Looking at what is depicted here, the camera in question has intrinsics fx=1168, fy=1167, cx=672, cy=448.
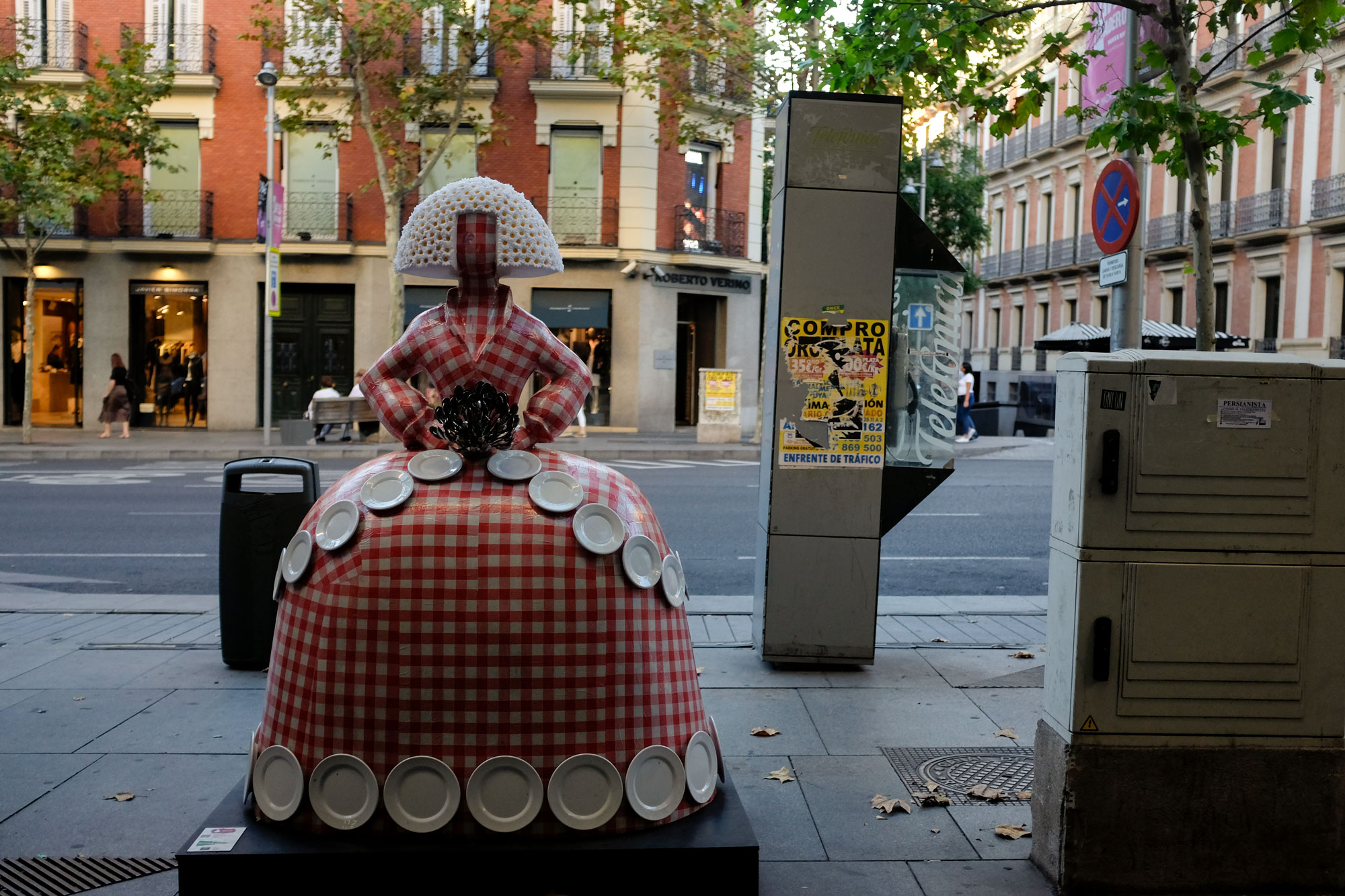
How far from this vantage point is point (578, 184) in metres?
28.4

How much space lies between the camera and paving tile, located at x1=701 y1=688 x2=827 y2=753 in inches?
185

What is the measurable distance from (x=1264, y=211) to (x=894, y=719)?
3062 centimetres

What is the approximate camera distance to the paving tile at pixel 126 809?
3660 millimetres

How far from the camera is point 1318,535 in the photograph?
329 centimetres

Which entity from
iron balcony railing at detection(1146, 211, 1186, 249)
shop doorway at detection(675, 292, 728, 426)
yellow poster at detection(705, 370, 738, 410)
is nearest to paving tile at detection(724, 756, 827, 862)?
yellow poster at detection(705, 370, 738, 410)

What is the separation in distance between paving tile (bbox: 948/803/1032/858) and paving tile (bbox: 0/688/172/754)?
341 cm

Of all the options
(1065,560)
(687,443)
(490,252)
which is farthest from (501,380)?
(687,443)

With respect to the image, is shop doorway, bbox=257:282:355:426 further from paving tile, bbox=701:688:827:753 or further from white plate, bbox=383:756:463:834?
white plate, bbox=383:756:463:834

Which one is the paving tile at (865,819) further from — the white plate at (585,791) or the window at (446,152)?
the window at (446,152)

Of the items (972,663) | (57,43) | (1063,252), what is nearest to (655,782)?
(972,663)

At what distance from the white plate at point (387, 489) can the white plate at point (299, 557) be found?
0.64ft

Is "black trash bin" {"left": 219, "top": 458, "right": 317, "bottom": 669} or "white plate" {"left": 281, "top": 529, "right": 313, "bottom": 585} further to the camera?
"black trash bin" {"left": 219, "top": 458, "right": 317, "bottom": 669}

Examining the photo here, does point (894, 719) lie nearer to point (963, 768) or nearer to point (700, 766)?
point (963, 768)

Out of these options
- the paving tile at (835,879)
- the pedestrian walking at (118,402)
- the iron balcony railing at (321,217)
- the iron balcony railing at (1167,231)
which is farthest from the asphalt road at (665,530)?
the iron balcony railing at (1167,231)
